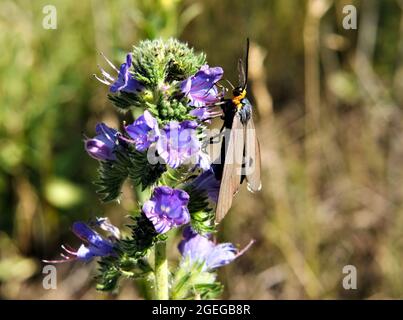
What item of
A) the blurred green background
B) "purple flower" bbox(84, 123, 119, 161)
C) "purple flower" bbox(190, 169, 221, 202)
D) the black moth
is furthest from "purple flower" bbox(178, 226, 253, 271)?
the blurred green background

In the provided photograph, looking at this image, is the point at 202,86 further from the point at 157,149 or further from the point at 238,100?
the point at 157,149

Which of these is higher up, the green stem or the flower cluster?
the flower cluster

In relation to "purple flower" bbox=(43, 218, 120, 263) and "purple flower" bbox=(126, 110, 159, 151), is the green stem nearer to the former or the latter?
"purple flower" bbox=(43, 218, 120, 263)

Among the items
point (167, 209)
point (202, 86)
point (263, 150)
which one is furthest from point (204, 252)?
point (263, 150)

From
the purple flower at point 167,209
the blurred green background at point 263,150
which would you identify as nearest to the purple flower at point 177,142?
the purple flower at point 167,209

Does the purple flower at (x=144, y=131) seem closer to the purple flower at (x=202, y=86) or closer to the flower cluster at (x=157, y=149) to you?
the flower cluster at (x=157, y=149)

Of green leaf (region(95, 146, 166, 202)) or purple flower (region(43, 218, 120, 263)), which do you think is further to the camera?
purple flower (region(43, 218, 120, 263))
